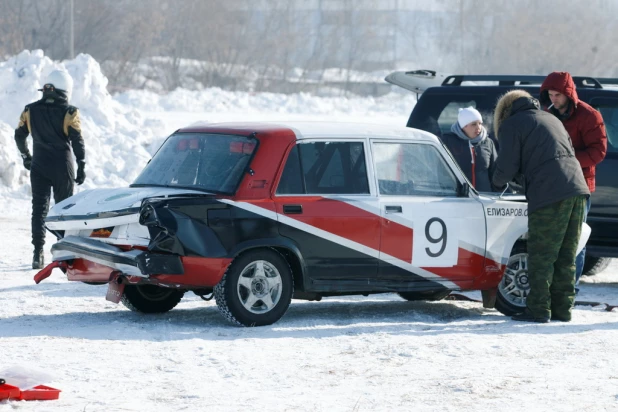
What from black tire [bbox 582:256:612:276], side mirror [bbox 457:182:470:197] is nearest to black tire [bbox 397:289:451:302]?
side mirror [bbox 457:182:470:197]

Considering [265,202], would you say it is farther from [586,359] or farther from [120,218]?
[586,359]

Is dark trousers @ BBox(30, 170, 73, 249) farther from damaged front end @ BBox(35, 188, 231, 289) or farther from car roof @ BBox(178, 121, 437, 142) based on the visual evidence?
damaged front end @ BBox(35, 188, 231, 289)

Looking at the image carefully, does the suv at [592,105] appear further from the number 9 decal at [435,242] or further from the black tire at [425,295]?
the number 9 decal at [435,242]

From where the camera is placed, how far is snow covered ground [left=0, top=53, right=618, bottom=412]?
648cm

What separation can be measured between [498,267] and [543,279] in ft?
1.43

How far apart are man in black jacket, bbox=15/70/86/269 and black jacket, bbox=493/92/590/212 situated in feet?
14.4

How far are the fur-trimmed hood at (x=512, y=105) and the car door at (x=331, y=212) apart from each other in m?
1.11

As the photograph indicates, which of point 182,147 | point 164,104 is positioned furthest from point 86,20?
point 182,147

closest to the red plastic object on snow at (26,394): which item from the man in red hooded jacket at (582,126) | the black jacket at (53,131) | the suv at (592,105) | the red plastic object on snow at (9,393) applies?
the red plastic object on snow at (9,393)

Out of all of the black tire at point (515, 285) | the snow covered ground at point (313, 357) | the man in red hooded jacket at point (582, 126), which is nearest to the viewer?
the snow covered ground at point (313, 357)

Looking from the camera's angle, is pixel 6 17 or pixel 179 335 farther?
pixel 6 17

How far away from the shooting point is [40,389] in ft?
20.8

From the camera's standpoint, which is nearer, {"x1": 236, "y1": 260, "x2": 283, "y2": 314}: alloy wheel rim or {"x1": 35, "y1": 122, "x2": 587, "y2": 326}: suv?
{"x1": 35, "y1": 122, "x2": 587, "y2": 326}: suv

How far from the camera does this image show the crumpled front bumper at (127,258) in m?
8.29
